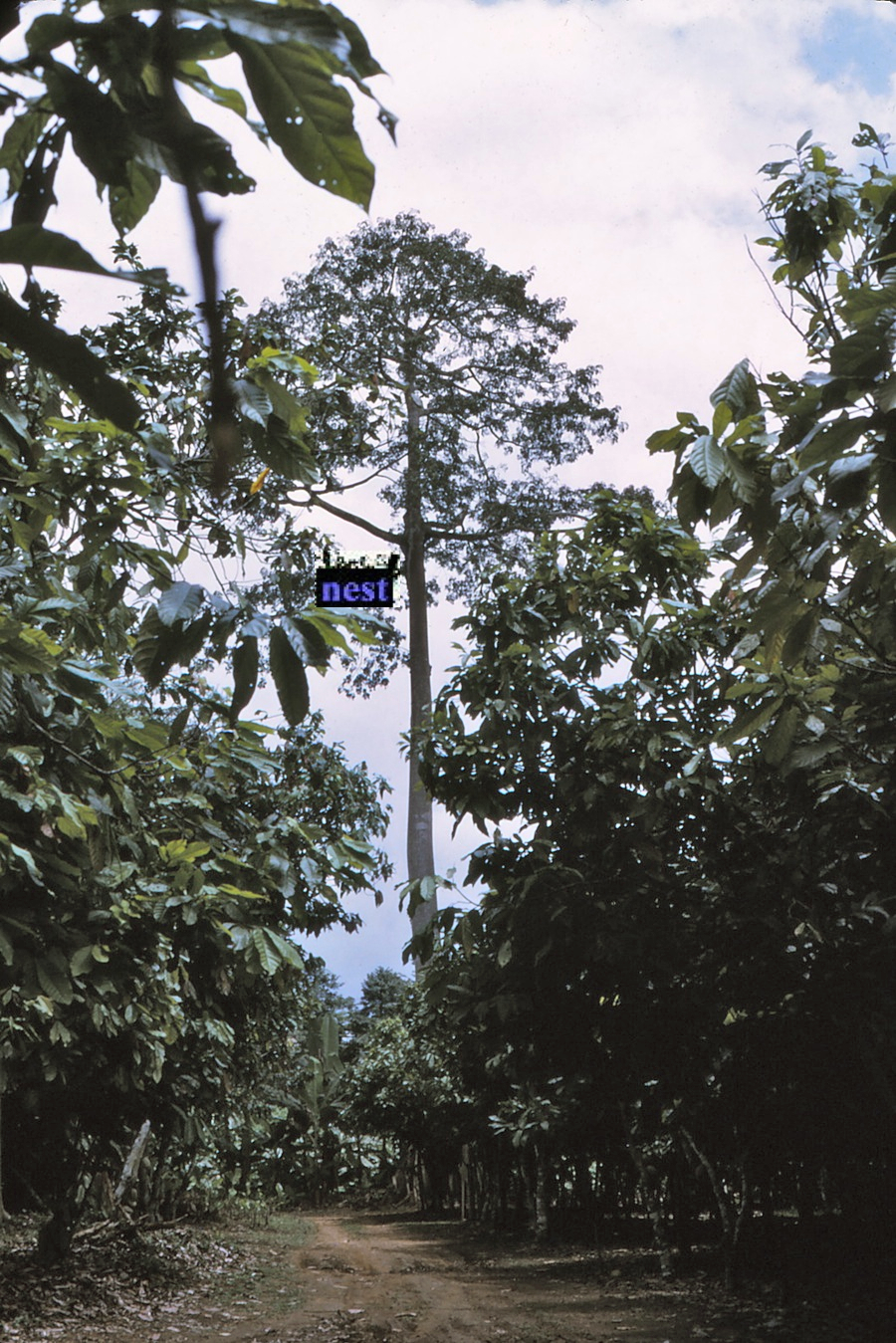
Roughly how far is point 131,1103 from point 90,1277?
1.34 meters

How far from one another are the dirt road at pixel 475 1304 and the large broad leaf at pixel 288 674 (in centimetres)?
573

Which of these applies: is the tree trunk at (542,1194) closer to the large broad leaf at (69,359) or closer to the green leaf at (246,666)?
the green leaf at (246,666)

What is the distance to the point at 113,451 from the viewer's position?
3447mm

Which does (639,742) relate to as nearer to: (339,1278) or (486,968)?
(486,968)

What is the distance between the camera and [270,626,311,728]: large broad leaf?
1166 millimetres

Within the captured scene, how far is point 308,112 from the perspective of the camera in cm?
75

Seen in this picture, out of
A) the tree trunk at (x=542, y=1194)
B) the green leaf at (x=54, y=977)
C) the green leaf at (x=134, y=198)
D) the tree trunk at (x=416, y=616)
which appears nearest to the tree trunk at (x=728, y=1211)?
the tree trunk at (x=542, y=1194)

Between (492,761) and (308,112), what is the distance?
562cm

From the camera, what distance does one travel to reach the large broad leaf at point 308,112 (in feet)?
2.42

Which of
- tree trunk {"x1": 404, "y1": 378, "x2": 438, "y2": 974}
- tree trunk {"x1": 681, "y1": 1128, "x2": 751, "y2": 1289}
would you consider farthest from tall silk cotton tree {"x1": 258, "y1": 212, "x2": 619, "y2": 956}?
tree trunk {"x1": 681, "y1": 1128, "x2": 751, "y2": 1289}

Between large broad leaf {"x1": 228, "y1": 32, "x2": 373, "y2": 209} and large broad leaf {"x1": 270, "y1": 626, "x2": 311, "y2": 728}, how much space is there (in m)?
0.50

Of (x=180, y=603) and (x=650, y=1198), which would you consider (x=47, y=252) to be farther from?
(x=650, y=1198)

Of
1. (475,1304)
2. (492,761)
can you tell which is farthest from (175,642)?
(475,1304)

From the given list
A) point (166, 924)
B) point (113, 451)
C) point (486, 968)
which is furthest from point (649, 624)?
point (113, 451)
